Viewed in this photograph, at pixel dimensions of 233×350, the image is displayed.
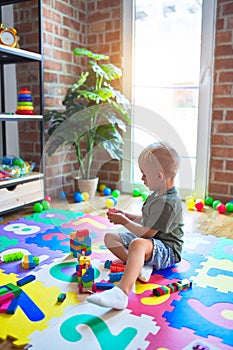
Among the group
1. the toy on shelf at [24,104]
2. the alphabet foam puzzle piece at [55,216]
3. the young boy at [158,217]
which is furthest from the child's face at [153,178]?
the toy on shelf at [24,104]

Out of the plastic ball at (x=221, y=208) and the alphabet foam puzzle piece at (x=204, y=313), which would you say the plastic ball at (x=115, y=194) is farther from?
the alphabet foam puzzle piece at (x=204, y=313)

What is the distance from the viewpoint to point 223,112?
246 centimetres

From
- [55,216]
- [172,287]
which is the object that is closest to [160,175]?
[172,287]

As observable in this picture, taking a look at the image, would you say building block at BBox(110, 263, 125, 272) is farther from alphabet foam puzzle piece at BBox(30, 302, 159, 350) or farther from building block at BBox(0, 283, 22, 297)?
building block at BBox(0, 283, 22, 297)

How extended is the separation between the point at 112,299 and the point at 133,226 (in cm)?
36

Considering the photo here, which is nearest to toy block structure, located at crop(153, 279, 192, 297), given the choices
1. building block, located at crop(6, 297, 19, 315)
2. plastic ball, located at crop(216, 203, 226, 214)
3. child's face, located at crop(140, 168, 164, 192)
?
child's face, located at crop(140, 168, 164, 192)

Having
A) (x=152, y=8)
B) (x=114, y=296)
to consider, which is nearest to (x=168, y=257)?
(x=114, y=296)

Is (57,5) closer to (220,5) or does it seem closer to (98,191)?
(220,5)

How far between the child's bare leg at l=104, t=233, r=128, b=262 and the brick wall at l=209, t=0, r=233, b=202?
126 cm

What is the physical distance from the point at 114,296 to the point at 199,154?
1651 millimetres

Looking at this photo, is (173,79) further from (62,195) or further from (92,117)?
(62,195)

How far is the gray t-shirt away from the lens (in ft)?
4.56

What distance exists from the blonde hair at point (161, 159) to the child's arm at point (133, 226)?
0.23 meters

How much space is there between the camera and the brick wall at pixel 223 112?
7.78 feet
